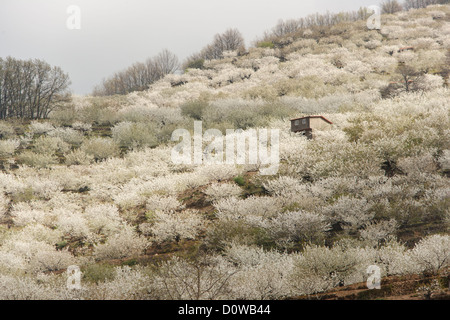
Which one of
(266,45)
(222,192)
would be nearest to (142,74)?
(266,45)

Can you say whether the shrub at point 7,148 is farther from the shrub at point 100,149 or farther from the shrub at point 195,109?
the shrub at point 195,109

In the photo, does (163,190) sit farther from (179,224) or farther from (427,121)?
(427,121)

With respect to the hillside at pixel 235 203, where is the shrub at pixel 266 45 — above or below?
above

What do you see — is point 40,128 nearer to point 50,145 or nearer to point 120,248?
point 50,145

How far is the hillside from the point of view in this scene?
8.02 metres

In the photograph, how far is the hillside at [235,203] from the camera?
8016 mm

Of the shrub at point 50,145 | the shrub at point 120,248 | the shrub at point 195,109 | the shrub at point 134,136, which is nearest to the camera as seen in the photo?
the shrub at point 120,248

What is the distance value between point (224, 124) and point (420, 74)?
62.9 feet

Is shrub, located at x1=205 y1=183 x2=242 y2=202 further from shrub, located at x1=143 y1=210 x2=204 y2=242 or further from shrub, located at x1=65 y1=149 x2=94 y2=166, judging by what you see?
shrub, located at x1=65 y1=149 x2=94 y2=166

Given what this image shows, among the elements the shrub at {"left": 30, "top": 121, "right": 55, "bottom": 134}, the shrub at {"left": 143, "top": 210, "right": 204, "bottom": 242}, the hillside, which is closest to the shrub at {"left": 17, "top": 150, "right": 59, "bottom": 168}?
the hillside

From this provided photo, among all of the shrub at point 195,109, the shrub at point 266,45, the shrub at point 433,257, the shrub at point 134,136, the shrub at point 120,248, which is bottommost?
the shrub at point 120,248

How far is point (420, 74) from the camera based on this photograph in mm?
33344

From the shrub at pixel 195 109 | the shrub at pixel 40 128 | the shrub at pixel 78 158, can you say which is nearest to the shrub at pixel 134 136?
the shrub at pixel 78 158

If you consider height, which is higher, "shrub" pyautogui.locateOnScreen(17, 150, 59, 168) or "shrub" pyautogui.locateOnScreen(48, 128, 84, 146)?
"shrub" pyautogui.locateOnScreen(48, 128, 84, 146)
